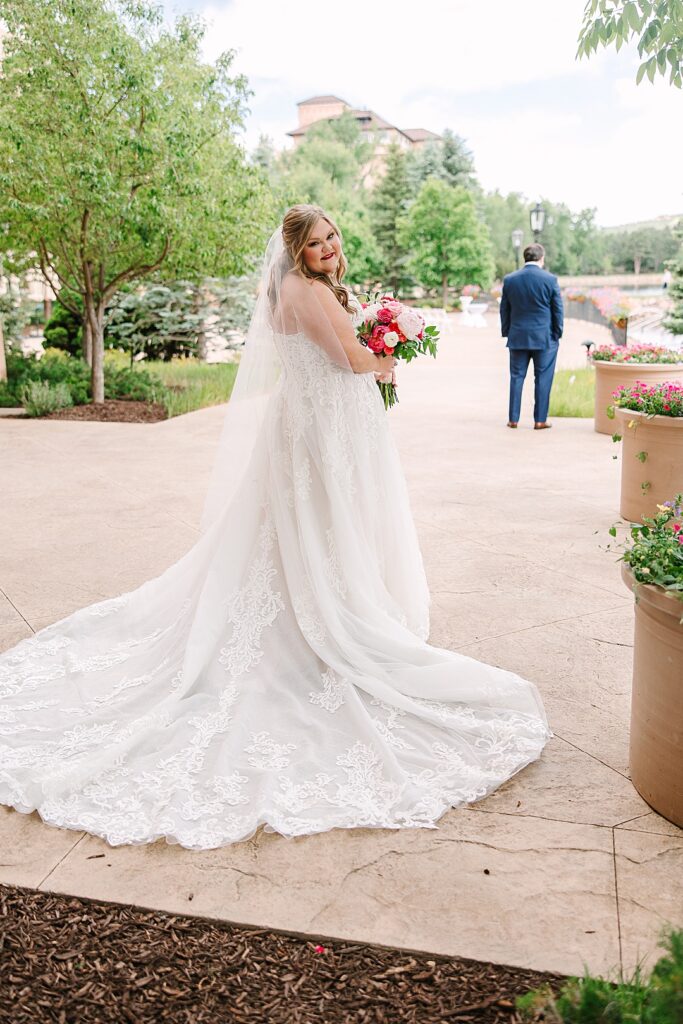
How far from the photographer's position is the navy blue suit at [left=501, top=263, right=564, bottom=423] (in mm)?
10414

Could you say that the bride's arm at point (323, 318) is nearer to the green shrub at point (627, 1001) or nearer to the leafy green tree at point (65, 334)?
the green shrub at point (627, 1001)

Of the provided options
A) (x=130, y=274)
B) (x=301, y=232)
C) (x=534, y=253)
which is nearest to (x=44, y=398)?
(x=130, y=274)

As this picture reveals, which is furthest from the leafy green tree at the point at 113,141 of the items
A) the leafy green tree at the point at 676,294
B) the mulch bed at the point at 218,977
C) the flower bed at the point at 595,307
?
the flower bed at the point at 595,307

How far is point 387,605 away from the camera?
13.3ft

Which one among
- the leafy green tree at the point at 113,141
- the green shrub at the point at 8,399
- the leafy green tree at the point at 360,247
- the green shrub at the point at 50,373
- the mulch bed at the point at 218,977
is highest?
the leafy green tree at the point at 360,247

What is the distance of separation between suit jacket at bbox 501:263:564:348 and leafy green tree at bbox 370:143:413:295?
46.7 m

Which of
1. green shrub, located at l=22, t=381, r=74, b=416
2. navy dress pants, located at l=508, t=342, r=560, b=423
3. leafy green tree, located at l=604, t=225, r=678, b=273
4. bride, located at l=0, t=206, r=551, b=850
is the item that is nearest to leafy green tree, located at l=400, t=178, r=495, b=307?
leafy green tree, located at l=604, t=225, r=678, b=273

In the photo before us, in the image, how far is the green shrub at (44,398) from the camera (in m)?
12.9

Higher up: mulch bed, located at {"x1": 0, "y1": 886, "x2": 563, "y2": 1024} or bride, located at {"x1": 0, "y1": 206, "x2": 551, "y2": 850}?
bride, located at {"x1": 0, "y1": 206, "x2": 551, "y2": 850}

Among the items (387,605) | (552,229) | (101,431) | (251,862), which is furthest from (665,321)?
(552,229)

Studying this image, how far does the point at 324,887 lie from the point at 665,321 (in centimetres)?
2392

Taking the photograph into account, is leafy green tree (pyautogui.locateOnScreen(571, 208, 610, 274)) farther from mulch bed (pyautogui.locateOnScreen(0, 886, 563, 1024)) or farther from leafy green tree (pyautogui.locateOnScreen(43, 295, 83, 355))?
mulch bed (pyautogui.locateOnScreen(0, 886, 563, 1024))

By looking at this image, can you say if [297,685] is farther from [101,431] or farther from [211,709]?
[101,431]

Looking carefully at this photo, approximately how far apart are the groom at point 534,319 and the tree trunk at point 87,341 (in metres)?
6.61
